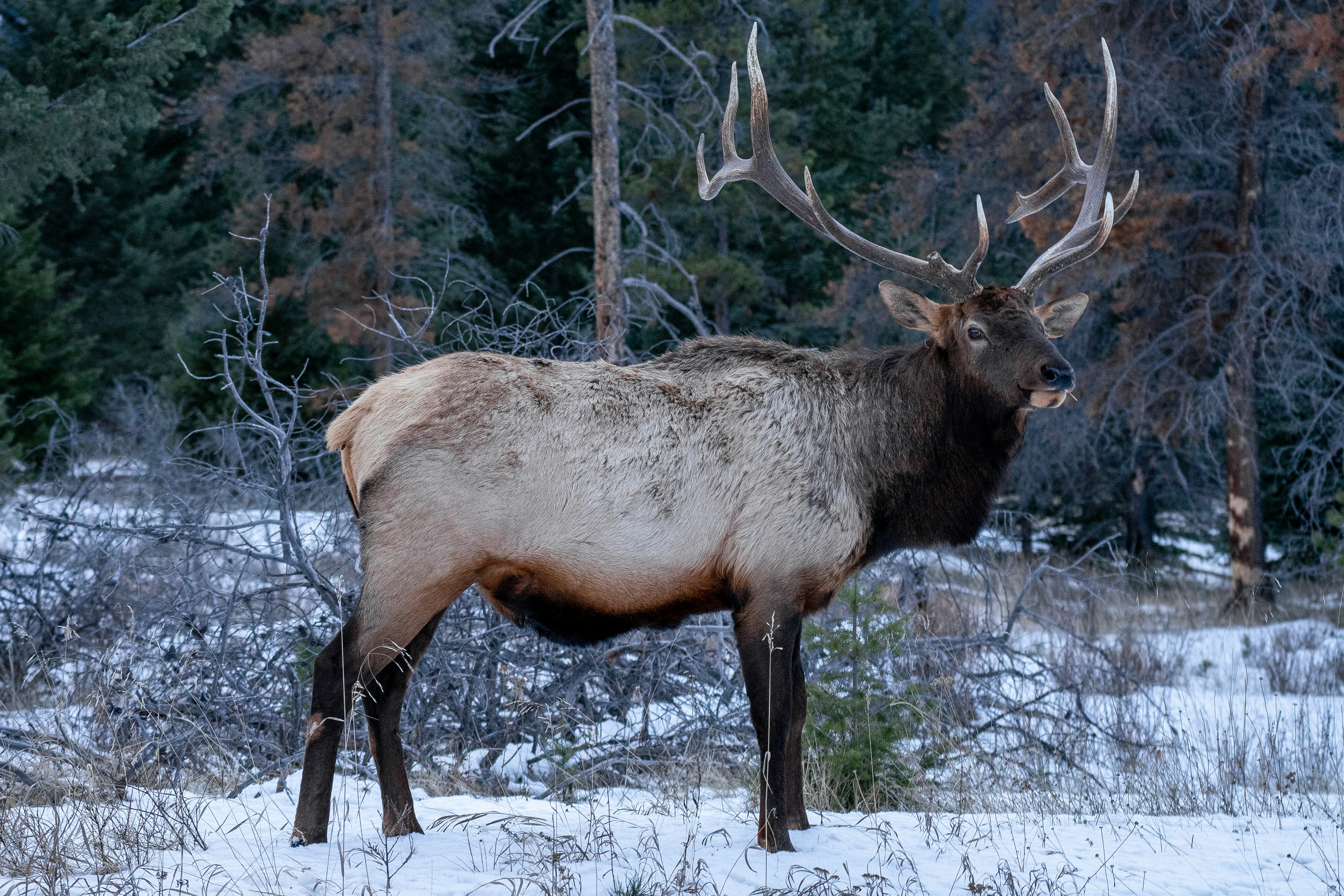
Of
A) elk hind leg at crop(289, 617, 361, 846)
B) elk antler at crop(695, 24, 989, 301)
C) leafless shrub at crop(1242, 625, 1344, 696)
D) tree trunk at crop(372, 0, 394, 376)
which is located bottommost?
leafless shrub at crop(1242, 625, 1344, 696)

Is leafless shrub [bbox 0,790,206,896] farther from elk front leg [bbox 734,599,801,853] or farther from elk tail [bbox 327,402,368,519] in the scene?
elk front leg [bbox 734,599,801,853]

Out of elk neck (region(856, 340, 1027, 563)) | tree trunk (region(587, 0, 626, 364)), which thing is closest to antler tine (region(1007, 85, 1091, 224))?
elk neck (region(856, 340, 1027, 563))

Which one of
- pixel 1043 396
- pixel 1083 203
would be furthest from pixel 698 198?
pixel 1043 396

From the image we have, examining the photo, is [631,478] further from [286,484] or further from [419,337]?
[419,337]

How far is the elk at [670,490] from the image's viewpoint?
446cm

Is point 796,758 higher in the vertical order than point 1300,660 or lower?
higher

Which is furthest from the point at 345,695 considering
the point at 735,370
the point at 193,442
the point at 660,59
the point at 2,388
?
the point at 2,388

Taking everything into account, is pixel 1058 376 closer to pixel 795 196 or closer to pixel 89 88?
pixel 795 196

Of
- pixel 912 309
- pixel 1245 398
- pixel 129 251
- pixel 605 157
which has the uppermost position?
pixel 129 251

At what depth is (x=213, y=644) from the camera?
7066 mm

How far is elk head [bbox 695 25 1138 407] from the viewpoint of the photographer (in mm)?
5027

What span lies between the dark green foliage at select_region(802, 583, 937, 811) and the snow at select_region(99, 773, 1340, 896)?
0.50 m

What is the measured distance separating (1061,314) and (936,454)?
1.18 m

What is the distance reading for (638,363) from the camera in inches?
241
